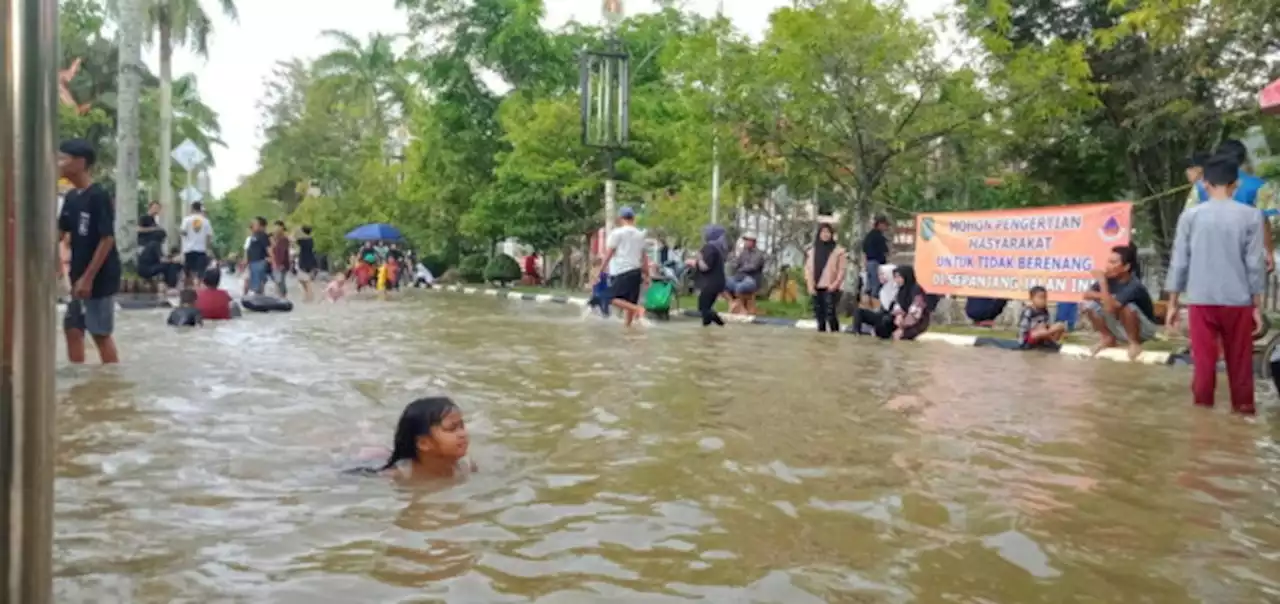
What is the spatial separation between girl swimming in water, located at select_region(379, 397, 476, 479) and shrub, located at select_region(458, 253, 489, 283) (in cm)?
3951

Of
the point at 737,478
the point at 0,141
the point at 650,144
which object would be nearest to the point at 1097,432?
the point at 737,478

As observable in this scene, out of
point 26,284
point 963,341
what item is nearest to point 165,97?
point 963,341

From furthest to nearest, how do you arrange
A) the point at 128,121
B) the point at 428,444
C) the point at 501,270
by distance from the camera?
the point at 501,270 → the point at 128,121 → the point at 428,444

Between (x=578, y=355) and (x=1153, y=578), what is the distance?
7.86 metres

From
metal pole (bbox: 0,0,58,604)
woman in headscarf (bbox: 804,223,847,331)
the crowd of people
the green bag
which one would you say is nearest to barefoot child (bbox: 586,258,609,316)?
the crowd of people

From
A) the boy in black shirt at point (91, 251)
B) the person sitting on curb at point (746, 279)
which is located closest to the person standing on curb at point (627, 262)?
the person sitting on curb at point (746, 279)

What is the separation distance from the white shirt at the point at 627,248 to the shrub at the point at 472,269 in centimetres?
2843

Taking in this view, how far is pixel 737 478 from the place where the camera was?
5293mm

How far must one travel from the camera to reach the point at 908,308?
15664mm

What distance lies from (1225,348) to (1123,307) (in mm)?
4872

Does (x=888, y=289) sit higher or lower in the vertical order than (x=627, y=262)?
lower

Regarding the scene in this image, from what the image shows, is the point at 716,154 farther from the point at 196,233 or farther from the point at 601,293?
the point at 196,233

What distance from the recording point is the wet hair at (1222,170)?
8070 mm

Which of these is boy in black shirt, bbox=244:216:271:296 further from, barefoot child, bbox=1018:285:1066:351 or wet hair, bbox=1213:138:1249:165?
wet hair, bbox=1213:138:1249:165
